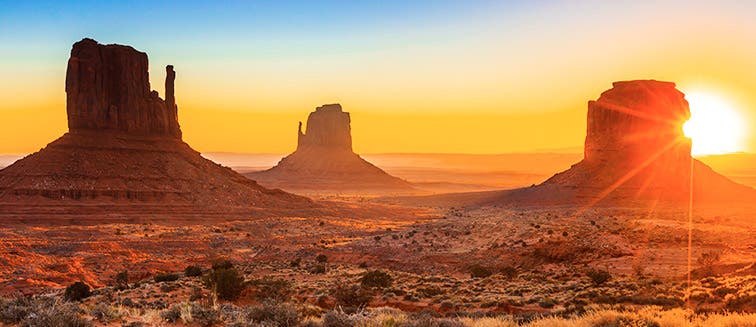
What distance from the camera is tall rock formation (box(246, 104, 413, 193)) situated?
154m

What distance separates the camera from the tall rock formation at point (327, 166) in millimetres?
154000

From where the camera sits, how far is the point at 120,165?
65812mm

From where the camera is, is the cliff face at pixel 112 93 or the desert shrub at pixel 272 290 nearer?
the desert shrub at pixel 272 290

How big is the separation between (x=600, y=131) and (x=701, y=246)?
5848 cm

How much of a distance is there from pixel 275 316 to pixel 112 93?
2669 inches

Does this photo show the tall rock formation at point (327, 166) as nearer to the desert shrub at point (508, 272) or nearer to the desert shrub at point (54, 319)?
the desert shrub at point (508, 272)

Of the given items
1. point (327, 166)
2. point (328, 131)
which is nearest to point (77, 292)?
point (327, 166)

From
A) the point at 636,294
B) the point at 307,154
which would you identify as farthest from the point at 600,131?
the point at 307,154

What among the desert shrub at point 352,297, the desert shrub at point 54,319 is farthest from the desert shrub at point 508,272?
the desert shrub at point 54,319

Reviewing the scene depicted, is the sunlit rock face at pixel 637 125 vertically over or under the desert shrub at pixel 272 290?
over

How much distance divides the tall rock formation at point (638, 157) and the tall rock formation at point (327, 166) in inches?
2734

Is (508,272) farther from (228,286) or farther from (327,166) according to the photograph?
(327,166)

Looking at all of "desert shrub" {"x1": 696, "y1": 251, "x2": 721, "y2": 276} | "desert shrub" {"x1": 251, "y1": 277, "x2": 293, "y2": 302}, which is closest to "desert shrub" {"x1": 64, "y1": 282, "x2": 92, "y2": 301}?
"desert shrub" {"x1": 251, "y1": 277, "x2": 293, "y2": 302}

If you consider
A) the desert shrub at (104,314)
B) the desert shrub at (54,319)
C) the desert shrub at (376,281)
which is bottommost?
the desert shrub at (376,281)
